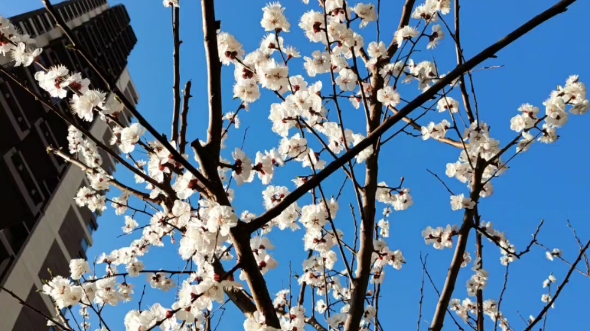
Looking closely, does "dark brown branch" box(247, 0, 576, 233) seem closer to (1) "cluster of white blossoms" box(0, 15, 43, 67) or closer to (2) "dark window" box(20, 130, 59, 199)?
(1) "cluster of white blossoms" box(0, 15, 43, 67)

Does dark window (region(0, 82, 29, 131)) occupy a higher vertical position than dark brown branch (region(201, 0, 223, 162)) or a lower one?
higher

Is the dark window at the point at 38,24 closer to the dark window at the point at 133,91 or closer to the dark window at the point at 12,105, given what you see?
the dark window at the point at 12,105

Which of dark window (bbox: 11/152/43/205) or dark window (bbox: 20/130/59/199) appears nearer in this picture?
dark window (bbox: 11/152/43/205)

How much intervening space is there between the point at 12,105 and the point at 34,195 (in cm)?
331

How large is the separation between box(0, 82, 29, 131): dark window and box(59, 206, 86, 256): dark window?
4.21m

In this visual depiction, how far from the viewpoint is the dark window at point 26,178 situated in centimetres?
1666

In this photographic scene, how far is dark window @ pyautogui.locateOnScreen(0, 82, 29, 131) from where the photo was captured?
16.8 metres

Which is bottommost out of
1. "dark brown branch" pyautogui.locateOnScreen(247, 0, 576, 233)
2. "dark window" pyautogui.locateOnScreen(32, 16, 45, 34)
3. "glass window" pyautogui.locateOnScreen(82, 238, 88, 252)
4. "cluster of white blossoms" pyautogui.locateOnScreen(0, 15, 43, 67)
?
"dark brown branch" pyautogui.locateOnScreen(247, 0, 576, 233)

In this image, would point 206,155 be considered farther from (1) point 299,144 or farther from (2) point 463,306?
(2) point 463,306

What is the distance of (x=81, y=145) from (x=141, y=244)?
1.98 metres

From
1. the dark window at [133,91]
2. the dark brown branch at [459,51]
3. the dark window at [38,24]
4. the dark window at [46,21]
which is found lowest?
the dark brown branch at [459,51]

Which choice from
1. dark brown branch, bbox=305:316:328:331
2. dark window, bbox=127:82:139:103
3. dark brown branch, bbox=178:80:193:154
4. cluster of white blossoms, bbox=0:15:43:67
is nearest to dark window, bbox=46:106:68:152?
dark window, bbox=127:82:139:103

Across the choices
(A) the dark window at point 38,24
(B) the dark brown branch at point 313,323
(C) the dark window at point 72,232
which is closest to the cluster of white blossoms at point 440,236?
(B) the dark brown branch at point 313,323

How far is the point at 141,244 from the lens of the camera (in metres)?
5.61
